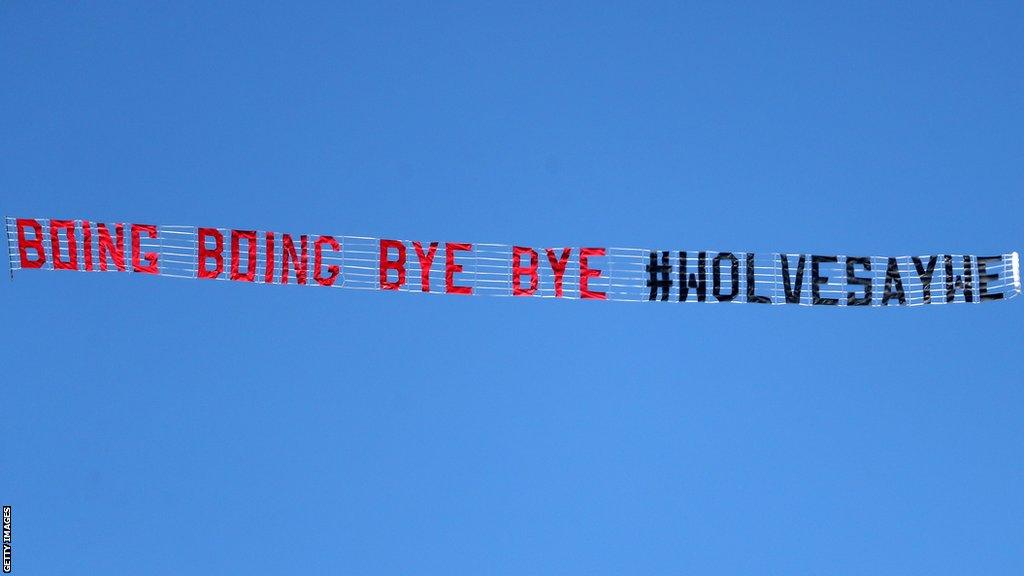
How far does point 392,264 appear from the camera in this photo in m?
7.30

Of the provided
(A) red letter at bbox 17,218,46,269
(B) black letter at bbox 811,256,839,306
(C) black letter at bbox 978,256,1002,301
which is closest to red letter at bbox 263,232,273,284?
(A) red letter at bbox 17,218,46,269

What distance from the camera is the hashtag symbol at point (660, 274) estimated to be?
7367 mm

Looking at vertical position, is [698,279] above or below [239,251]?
below

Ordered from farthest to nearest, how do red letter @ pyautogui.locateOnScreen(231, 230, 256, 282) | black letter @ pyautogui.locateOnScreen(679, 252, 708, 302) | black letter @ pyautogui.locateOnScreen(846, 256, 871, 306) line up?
black letter @ pyautogui.locateOnScreen(846, 256, 871, 306)
black letter @ pyautogui.locateOnScreen(679, 252, 708, 302)
red letter @ pyautogui.locateOnScreen(231, 230, 256, 282)

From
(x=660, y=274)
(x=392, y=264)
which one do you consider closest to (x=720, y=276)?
(x=660, y=274)

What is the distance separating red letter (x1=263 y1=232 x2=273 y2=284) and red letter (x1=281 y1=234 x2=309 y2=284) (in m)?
0.06

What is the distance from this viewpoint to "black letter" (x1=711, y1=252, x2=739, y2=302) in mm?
7422

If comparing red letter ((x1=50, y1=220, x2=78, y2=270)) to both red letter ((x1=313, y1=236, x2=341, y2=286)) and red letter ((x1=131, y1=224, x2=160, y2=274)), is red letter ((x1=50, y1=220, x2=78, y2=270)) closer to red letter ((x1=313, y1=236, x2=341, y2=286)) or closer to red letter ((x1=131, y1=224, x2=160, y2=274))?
red letter ((x1=131, y1=224, x2=160, y2=274))

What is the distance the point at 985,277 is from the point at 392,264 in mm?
3550

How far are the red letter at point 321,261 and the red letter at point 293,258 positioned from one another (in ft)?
0.17

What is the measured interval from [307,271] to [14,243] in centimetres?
163

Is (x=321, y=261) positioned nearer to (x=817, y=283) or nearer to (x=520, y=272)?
(x=520, y=272)

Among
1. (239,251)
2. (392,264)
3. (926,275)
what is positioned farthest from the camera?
(926,275)

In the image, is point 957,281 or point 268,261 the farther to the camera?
point 957,281
